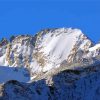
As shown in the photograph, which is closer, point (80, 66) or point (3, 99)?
point (3, 99)

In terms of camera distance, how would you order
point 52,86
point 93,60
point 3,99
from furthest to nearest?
point 93,60, point 52,86, point 3,99

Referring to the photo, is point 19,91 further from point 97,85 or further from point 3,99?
point 97,85

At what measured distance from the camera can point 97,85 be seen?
16350 cm

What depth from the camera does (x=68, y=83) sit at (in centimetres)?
16262

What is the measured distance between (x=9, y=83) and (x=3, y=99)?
4263 mm

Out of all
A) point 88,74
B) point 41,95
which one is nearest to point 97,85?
point 88,74

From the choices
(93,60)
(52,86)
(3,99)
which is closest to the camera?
(3,99)

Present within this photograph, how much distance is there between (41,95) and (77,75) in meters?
11.1

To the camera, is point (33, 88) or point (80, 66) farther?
point (80, 66)

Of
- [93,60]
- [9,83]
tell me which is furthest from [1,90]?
[93,60]

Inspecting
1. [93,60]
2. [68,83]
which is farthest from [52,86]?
[93,60]

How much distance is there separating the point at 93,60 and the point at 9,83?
27172 millimetres

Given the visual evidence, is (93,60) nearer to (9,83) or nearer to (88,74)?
(88,74)

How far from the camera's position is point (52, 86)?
523 feet
